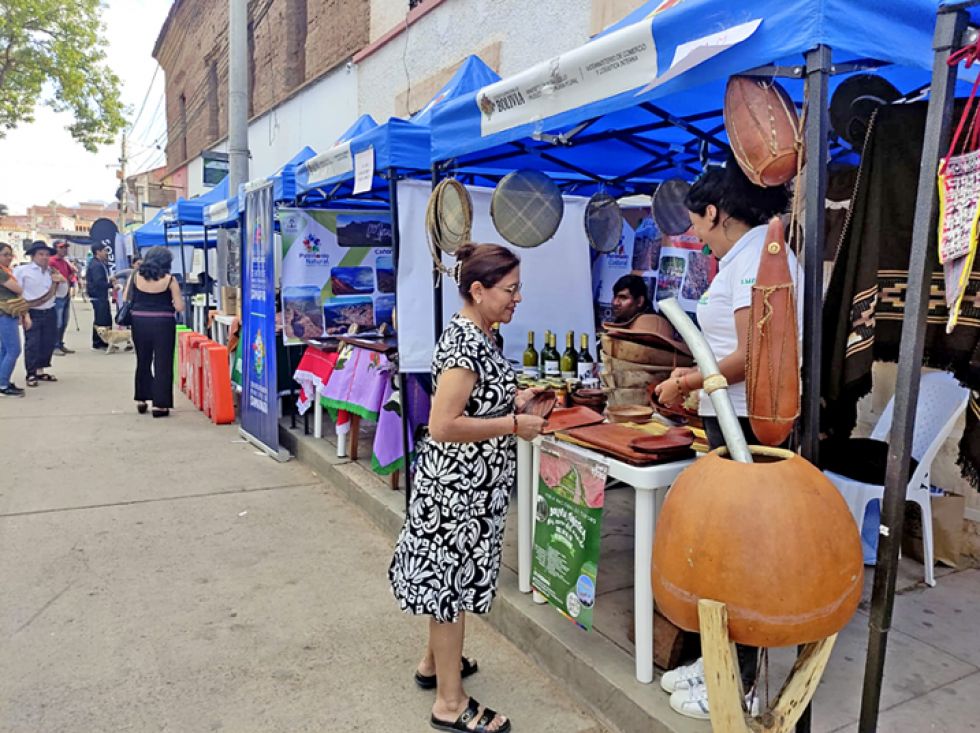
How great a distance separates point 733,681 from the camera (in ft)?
5.58

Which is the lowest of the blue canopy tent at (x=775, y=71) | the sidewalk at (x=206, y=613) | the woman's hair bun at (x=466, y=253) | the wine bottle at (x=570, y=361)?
the sidewalk at (x=206, y=613)

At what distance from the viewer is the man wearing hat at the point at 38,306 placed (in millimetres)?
9102

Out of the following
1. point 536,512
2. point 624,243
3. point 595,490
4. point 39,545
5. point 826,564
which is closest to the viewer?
point 826,564

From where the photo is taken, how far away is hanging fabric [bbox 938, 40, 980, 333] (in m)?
1.72

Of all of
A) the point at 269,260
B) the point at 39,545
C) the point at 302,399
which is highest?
the point at 269,260

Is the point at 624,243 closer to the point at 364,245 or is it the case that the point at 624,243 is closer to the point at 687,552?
the point at 364,245

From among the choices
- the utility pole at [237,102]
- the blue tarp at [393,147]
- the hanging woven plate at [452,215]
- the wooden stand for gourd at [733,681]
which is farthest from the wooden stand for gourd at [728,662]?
the utility pole at [237,102]

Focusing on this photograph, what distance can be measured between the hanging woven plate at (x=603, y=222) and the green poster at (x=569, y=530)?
8.31 ft

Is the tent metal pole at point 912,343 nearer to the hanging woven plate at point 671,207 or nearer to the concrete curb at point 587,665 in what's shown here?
the concrete curb at point 587,665

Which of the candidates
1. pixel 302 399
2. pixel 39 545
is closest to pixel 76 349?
pixel 302 399

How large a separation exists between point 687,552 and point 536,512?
142 centimetres

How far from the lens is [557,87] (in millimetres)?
2803

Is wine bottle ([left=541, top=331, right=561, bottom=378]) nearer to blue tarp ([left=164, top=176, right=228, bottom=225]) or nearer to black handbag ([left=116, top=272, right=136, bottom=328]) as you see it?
black handbag ([left=116, top=272, right=136, bottom=328])

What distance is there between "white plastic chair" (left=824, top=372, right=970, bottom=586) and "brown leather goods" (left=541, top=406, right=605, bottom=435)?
1.22 meters
